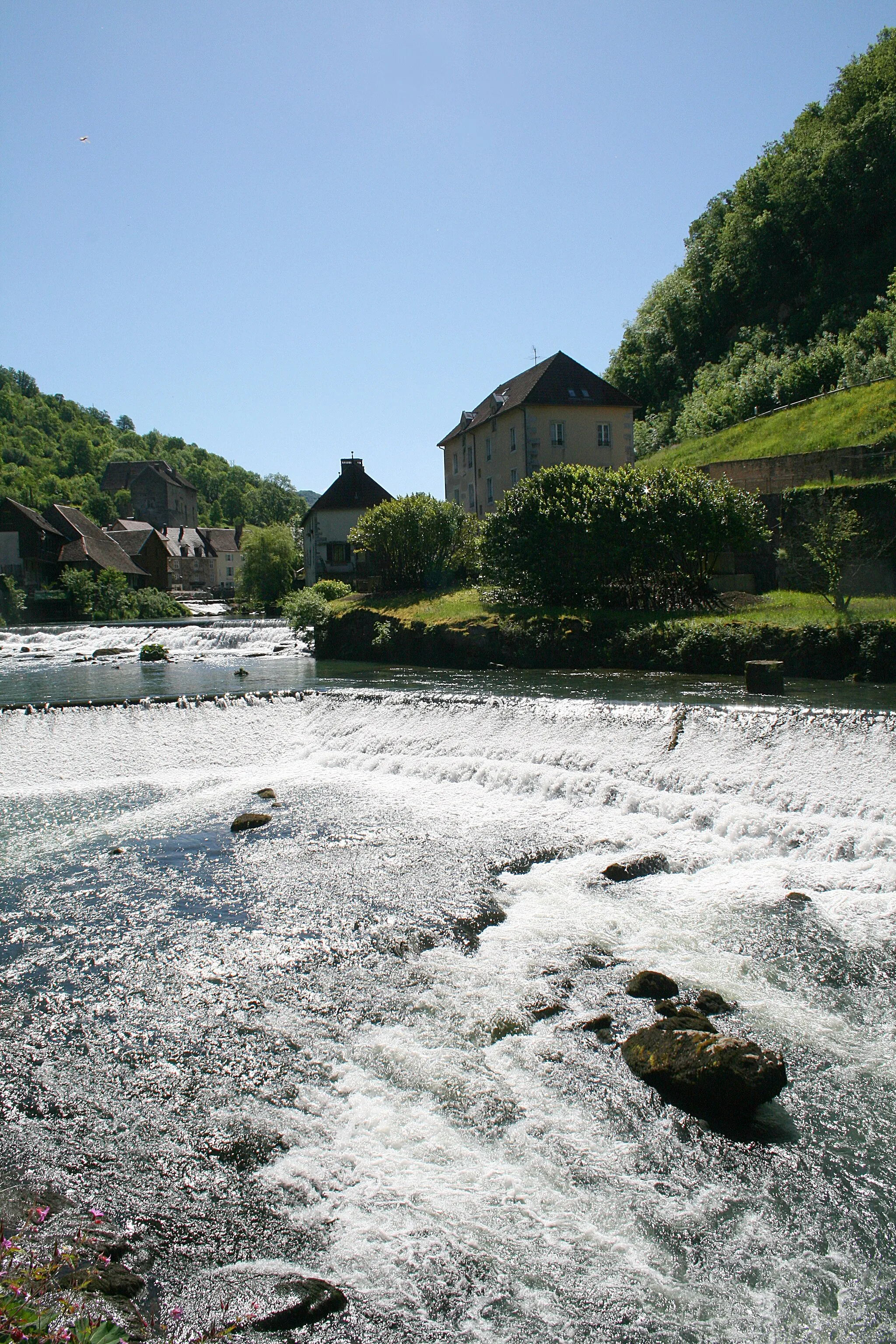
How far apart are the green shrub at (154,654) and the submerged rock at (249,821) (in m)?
22.6

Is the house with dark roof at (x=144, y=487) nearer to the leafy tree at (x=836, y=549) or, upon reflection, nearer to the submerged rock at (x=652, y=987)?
the leafy tree at (x=836, y=549)

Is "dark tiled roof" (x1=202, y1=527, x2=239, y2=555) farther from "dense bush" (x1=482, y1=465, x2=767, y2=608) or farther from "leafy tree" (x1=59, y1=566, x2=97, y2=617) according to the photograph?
"dense bush" (x1=482, y1=465, x2=767, y2=608)

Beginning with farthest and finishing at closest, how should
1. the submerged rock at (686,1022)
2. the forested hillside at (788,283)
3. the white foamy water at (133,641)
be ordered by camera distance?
the forested hillside at (788,283), the white foamy water at (133,641), the submerged rock at (686,1022)

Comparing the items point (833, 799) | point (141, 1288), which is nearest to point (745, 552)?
point (833, 799)

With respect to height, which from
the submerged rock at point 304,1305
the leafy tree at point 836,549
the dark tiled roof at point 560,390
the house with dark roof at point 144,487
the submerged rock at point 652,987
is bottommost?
the submerged rock at point 304,1305

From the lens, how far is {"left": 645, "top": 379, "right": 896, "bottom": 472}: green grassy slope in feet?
108

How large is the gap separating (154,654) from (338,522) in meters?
24.9

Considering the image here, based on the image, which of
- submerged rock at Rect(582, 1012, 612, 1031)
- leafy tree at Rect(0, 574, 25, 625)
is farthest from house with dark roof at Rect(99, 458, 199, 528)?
submerged rock at Rect(582, 1012, 612, 1031)

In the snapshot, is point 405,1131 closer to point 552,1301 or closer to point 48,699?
point 552,1301

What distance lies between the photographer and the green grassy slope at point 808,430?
32812mm

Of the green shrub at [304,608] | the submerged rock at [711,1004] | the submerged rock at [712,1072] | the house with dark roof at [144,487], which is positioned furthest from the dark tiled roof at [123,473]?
the submerged rock at [712,1072]

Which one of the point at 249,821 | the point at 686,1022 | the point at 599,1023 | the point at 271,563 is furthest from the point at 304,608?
the point at 686,1022

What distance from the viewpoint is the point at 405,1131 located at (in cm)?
590

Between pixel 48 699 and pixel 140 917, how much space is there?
15.8 m
